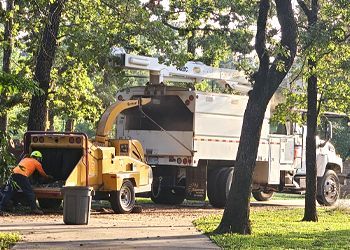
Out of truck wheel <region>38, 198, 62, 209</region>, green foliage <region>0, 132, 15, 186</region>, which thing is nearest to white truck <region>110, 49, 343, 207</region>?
truck wheel <region>38, 198, 62, 209</region>

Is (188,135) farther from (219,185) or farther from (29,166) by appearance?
(29,166)

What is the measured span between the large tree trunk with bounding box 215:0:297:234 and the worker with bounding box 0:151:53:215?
5.14m

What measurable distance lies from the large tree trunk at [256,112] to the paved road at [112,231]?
3.22 feet

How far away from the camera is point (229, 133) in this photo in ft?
83.3

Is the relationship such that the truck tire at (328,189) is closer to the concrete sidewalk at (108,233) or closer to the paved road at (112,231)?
the paved road at (112,231)

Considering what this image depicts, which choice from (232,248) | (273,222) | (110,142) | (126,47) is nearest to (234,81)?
(126,47)

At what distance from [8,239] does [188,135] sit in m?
10.5

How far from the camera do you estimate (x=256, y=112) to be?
1689 centimetres

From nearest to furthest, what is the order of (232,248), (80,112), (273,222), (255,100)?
(232,248) < (255,100) < (273,222) < (80,112)

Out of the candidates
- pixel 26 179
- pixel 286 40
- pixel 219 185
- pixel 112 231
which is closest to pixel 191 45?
pixel 219 185

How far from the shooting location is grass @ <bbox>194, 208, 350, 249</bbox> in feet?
49.4

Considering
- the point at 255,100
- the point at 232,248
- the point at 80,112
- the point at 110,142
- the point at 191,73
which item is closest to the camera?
the point at 232,248

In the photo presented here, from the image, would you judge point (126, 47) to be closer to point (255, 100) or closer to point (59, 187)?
point (59, 187)

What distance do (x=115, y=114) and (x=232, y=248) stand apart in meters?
9.29
